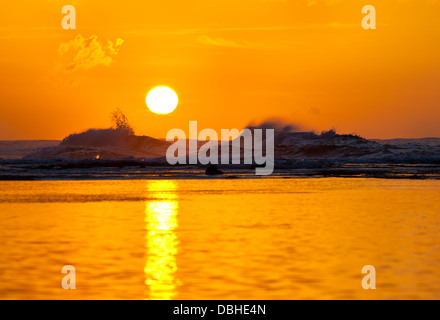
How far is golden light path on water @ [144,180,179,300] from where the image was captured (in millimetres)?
9602

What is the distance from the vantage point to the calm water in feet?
31.2

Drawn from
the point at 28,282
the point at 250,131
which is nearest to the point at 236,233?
the point at 28,282

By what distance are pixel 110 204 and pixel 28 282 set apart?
12.4 metres

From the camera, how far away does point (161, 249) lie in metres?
13.0

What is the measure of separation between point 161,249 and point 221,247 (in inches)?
45.8

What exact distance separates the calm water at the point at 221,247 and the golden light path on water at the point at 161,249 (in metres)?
0.02

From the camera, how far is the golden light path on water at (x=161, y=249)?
31.5 ft

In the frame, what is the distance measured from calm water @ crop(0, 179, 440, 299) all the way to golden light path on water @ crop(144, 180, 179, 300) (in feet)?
0.08

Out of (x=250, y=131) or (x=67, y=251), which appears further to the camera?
(x=250, y=131)

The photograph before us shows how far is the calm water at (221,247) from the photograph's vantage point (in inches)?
375
